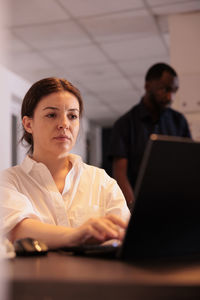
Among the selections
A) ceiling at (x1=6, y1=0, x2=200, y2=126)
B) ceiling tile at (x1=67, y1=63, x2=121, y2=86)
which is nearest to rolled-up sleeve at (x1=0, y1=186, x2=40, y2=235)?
ceiling at (x1=6, y1=0, x2=200, y2=126)

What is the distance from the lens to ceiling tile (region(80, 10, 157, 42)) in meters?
4.11

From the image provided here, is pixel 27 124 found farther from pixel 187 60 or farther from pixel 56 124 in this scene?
pixel 187 60

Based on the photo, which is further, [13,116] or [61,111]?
→ [13,116]

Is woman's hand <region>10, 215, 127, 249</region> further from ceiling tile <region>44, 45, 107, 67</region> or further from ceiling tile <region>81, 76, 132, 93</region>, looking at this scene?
ceiling tile <region>81, 76, 132, 93</region>

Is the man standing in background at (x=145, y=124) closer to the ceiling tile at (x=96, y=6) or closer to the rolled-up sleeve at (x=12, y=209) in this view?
the ceiling tile at (x=96, y=6)

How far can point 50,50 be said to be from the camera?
16.3 feet

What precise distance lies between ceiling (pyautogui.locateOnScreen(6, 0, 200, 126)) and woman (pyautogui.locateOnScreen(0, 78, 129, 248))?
2348 mm

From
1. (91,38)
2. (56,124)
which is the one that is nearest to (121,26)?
(91,38)

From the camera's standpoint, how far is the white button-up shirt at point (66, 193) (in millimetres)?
1401

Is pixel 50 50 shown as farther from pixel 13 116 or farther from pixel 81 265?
pixel 81 265

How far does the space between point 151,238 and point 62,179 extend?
0.80 m

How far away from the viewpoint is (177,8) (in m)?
4.06

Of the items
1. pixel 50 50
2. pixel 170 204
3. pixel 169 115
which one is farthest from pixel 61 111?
pixel 50 50

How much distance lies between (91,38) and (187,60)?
43.2 inches
